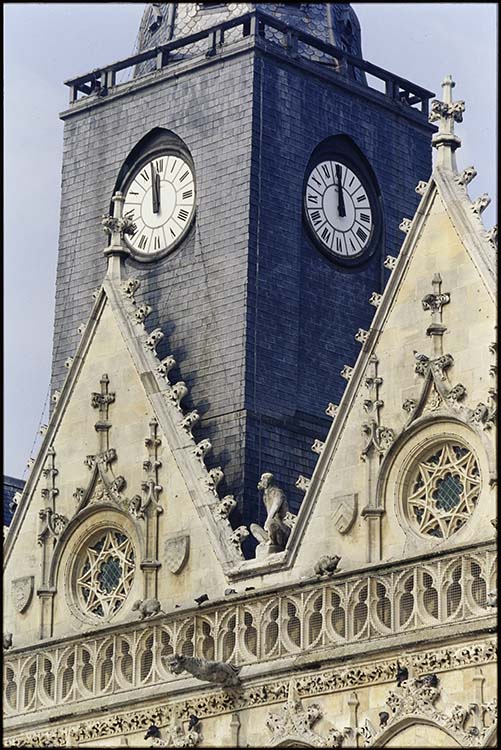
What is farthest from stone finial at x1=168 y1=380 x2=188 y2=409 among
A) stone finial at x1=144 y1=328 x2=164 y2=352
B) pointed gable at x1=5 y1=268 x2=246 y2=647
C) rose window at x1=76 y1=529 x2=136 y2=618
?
rose window at x1=76 y1=529 x2=136 y2=618

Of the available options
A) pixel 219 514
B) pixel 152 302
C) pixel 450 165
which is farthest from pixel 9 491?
pixel 450 165

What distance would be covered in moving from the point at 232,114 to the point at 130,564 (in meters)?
6.28

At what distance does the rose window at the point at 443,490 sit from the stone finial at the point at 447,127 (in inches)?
138

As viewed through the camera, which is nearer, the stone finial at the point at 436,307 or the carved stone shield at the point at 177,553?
the stone finial at the point at 436,307

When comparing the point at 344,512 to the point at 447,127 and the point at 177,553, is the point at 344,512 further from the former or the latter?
the point at 447,127

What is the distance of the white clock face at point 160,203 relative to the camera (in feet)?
107

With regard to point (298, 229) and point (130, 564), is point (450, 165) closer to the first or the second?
point (298, 229)

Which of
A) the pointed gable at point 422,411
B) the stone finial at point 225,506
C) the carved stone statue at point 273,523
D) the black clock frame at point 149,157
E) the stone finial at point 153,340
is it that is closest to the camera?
the pointed gable at point 422,411

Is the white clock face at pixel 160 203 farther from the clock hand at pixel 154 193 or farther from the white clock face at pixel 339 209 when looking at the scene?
the white clock face at pixel 339 209

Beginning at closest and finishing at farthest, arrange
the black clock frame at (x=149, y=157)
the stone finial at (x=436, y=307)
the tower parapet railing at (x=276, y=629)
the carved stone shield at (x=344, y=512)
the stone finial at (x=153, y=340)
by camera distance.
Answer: the tower parapet railing at (x=276, y=629) < the stone finial at (x=436, y=307) < the carved stone shield at (x=344, y=512) < the stone finial at (x=153, y=340) < the black clock frame at (x=149, y=157)

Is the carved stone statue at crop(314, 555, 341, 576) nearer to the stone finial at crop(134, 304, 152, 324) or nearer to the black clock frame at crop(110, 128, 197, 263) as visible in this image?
the stone finial at crop(134, 304, 152, 324)

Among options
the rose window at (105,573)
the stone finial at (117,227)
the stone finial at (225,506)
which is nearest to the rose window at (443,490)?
the stone finial at (225,506)

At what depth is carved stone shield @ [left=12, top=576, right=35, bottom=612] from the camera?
31.0m

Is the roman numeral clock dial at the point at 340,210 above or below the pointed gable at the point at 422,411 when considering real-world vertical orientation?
above
